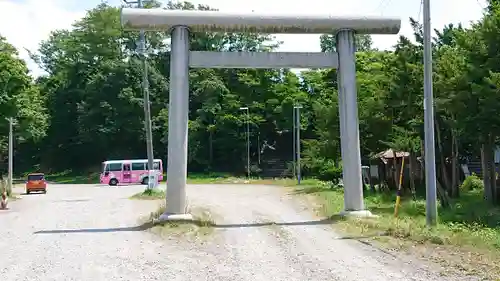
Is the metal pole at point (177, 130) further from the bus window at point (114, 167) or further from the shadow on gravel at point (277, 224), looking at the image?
the bus window at point (114, 167)

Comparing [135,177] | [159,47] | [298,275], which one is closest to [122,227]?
[298,275]

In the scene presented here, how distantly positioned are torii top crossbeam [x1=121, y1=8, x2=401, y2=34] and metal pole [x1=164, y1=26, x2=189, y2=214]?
0.44 meters

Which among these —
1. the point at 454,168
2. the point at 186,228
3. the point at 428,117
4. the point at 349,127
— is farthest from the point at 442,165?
the point at 186,228

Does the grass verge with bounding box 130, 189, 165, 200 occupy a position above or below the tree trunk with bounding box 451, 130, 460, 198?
below

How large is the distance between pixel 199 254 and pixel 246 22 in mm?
7965

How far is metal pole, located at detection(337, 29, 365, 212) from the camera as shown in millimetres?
19266

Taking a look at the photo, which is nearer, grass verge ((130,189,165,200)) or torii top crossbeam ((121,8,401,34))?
torii top crossbeam ((121,8,401,34))

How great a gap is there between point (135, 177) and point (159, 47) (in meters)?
29.5

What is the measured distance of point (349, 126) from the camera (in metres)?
19.4

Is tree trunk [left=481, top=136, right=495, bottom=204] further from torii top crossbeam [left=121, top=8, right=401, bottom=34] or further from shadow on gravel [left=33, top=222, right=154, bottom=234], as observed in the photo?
shadow on gravel [left=33, top=222, right=154, bottom=234]

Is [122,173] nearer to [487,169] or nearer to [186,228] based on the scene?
[487,169]

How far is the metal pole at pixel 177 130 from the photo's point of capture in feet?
60.5

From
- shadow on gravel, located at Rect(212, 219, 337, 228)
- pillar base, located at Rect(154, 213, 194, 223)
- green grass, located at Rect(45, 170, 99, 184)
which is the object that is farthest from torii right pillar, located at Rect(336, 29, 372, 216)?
green grass, located at Rect(45, 170, 99, 184)

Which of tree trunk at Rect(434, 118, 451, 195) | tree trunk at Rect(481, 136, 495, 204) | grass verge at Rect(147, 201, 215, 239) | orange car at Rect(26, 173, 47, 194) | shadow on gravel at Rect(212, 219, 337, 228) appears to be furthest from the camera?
orange car at Rect(26, 173, 47, 194)
